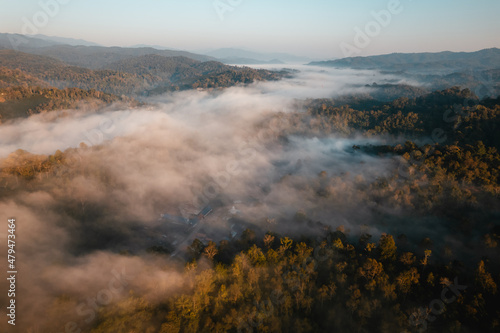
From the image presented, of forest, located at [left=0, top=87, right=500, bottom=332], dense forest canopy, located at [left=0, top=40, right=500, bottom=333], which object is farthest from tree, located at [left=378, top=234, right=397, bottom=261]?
dense forest canopy, located at [left=0, top=40, right=500, bottom=333]

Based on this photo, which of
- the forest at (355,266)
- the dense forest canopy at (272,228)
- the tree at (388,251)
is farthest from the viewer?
the tree at (388,251)

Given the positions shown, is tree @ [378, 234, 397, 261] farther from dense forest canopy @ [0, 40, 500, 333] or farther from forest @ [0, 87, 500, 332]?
dense forest canopy @ [0, 40, 500, 333]

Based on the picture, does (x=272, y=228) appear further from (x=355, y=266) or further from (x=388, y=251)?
(x=388, y=251)

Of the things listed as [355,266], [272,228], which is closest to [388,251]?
[355,266]

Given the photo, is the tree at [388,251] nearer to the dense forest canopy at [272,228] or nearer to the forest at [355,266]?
the forest at [355,266]

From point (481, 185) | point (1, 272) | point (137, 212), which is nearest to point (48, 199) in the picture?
point (137, 212)

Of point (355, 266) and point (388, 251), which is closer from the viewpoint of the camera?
point (355, 266)

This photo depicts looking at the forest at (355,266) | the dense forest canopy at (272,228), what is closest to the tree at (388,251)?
the forest at (355,266)

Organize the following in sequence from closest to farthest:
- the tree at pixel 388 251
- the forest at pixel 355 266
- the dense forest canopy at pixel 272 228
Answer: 1. the forest at pixel 355 266
2. the dense forest canopy at pixel 272 228
3. the tree at pixel 388 251

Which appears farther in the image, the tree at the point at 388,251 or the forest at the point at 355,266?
the tree at the point at 388,251

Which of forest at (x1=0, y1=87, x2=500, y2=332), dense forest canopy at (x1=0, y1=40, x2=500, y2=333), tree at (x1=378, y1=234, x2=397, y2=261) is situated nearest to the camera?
forest at (x1=0, y1=87, x2=500, y2=332)

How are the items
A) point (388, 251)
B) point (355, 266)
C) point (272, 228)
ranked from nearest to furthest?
point (355, 266)
point (388, 251)
point (272, 228)
